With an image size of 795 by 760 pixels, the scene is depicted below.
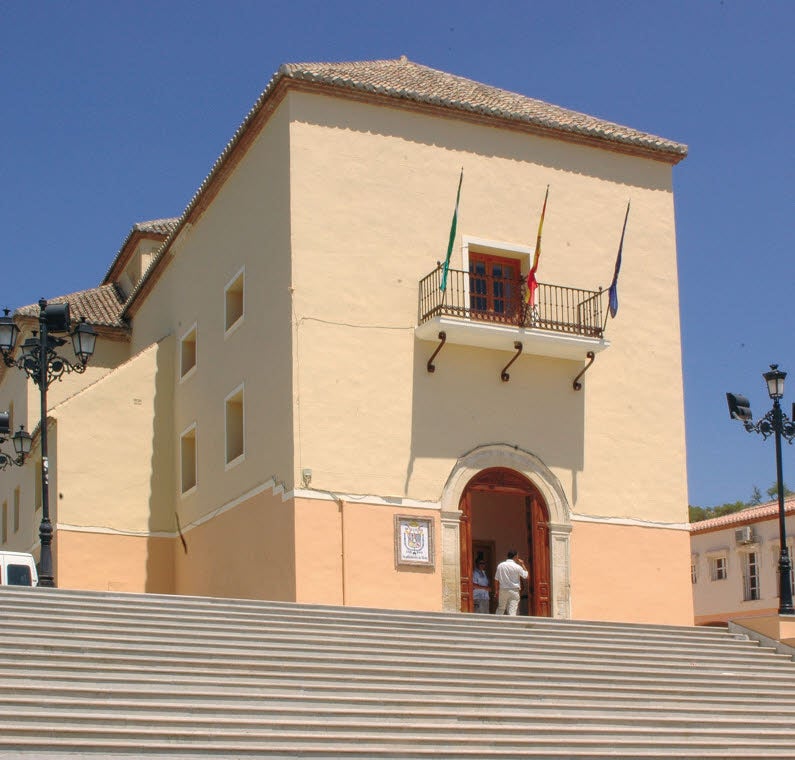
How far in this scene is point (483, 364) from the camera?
2094 centimetres

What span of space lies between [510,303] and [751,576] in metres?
19.6

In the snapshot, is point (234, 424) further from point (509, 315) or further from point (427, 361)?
point (509, 315)

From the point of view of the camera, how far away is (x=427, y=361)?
2050cm

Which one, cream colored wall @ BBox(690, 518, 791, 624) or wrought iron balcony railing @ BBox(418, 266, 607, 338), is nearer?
wrought iron balcony railing @ BBox(418, 266, 607, 338)

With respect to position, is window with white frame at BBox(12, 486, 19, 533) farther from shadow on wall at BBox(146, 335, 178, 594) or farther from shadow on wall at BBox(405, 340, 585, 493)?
shadow on wall at BBox(405, 340, 585, 493)

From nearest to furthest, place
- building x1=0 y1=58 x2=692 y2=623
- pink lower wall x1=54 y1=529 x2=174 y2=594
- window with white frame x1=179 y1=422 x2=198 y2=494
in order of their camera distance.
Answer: building x1=0 y1=58 x2=692 y2=623 → pink lower wall x1=54 y1=529 x2=174 y2=594 → window with white frame x1=179 y1=422 x2=198 y2=494

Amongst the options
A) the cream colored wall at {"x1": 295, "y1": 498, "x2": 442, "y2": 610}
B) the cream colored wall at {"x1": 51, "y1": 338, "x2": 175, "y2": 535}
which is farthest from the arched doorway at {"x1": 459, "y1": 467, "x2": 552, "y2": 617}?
the cream colored wall at {"x1": 51, "y1": 338, "x2": 175, "y2": 535}

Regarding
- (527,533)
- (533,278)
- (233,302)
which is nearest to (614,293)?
(533,278)

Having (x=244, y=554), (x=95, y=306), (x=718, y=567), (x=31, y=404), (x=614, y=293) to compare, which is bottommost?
(x=244, y=554)

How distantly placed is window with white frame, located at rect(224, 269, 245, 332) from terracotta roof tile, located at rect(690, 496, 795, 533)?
1864cm

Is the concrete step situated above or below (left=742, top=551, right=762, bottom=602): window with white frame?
below

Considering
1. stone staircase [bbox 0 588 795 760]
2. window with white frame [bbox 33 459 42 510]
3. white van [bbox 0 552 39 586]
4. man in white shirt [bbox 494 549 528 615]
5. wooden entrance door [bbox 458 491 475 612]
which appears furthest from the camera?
window with white frame [bbox 33 459 42 510]

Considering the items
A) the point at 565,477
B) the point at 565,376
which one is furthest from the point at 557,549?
the point at 565,376

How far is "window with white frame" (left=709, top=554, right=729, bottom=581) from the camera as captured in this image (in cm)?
3884
